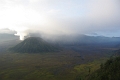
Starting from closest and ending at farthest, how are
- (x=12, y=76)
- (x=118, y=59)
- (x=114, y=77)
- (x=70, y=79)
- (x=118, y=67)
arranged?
(x=114, y=77), (x=118, y=67), (x=118, y=59), (x=70, y=79), (x=12, y=76)

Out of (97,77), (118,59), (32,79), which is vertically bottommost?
(32,79)

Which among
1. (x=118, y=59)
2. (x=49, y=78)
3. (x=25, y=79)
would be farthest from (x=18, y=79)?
(x=118, y=59)

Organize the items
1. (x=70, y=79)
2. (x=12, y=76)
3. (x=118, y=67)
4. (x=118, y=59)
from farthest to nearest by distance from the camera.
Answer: (x=12, y=76), (x=70, y=79), (x=118, y=59), (x=118, y=67)

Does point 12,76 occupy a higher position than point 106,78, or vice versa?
point 106,78

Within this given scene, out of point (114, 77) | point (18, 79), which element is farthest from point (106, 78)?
point (18, 79)

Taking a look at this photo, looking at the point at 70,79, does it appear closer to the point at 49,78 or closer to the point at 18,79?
the point at 49,78

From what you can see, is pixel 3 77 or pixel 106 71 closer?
pixel 106 71

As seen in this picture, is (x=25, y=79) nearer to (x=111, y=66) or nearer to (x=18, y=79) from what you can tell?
(x=18, y=79)

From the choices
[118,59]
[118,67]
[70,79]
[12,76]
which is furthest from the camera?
[12,76]

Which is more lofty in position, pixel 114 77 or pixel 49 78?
pixel 114 77
